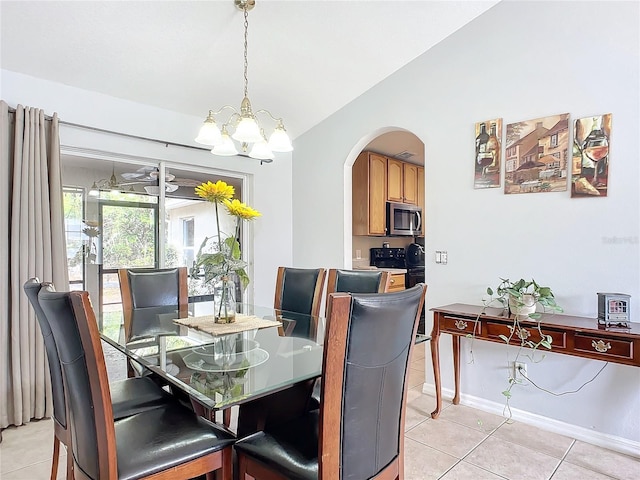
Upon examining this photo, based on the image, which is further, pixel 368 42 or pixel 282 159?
pixel 282 159

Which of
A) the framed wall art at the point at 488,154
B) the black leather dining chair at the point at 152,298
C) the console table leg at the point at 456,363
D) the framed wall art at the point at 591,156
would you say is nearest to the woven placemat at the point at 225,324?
the black leather dining chair at the point at 152,298

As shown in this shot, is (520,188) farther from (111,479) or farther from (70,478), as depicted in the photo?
(70,478)

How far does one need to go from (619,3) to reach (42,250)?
3.87 meters

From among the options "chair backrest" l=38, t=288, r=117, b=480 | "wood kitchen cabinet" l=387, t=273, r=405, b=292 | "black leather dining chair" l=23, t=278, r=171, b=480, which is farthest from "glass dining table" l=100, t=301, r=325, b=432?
"wood kitchen cabinet" l=387, t=273, r=405, b=292

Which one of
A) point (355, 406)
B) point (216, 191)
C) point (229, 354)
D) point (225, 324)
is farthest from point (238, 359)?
point (216, 191)

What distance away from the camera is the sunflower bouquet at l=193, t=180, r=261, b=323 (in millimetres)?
1771

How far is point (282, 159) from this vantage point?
4.21 m

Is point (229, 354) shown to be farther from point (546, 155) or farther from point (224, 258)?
point (546, 155)

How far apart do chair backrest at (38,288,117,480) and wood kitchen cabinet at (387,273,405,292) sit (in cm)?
367

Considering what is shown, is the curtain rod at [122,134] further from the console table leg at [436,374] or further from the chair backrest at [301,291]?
the console table leg at [436,374]

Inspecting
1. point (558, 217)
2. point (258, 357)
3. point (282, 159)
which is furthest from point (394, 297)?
point (282, 159)

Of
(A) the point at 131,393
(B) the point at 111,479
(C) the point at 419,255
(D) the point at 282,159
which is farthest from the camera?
(C) the point at 419,255

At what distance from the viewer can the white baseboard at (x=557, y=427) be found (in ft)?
7.21

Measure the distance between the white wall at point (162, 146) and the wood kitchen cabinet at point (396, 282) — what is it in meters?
1.27
